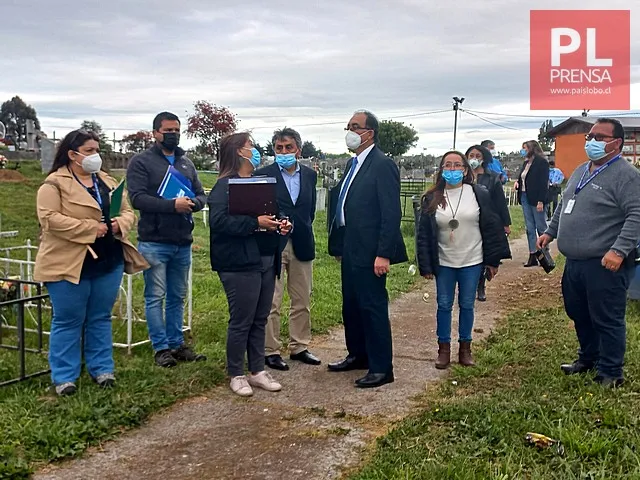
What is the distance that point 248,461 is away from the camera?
3.55 metres

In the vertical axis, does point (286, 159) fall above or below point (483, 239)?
above

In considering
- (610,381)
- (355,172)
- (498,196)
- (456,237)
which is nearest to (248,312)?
(355,172)

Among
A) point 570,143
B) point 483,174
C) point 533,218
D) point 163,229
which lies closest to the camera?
point 163,229

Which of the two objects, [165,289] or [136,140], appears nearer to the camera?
[165,289]

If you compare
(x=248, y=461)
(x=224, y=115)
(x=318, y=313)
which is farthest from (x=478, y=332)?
(x=224, y=115)

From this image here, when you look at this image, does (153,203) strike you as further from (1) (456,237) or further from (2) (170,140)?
(1) (456,237)

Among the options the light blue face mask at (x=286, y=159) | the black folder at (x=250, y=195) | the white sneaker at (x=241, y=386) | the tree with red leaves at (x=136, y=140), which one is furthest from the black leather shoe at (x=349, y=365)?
the tree with red leaves at (x=136, y=140)

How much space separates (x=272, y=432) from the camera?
3.96 metres

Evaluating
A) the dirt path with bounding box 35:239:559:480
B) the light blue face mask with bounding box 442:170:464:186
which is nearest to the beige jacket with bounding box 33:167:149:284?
the dirt path with bounding box 35:239:559:480

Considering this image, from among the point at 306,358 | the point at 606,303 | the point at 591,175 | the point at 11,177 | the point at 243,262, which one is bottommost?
the point at 306,358

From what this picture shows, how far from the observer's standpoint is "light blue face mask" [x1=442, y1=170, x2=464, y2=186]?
508cm

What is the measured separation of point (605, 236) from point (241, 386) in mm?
2658

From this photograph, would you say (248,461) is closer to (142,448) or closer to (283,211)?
(142,448)

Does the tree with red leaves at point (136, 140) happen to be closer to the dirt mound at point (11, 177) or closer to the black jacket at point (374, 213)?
the dirt mound at point (11, 177)
